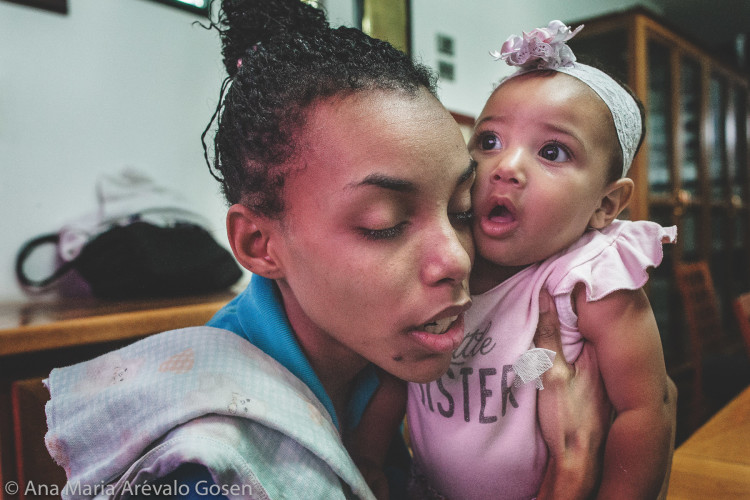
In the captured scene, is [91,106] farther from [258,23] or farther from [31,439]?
[258,23]

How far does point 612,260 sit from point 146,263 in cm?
146

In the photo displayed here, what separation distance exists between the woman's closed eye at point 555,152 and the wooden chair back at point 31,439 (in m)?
1.16

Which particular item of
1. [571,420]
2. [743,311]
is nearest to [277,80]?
[571,420]

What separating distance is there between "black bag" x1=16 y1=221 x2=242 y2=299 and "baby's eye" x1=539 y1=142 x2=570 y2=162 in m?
1.34

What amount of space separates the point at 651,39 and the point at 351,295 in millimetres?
4273

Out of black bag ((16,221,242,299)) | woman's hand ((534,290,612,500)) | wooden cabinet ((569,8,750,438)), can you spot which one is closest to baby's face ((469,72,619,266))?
woman's hand ((534,290,612,500))

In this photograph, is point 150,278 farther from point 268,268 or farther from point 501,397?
point 501,397

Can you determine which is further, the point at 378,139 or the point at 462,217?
the point at 462,217

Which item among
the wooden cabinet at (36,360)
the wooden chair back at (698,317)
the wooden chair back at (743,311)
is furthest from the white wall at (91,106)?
the wooden chair back at (698,317)

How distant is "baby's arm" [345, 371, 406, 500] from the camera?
880mm

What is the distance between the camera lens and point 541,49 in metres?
0.81

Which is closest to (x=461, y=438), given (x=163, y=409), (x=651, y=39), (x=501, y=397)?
(x=501, y=397)

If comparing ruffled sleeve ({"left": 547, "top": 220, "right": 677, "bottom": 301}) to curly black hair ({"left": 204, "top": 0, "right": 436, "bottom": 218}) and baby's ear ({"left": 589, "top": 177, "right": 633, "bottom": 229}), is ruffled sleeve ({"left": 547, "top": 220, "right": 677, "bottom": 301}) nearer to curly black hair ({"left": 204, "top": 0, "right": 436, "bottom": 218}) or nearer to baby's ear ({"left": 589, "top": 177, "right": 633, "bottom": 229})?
baby's ear ({"left": 589, "top": 177, "right": 633, "bottom": 229})

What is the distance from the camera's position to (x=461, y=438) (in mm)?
789
